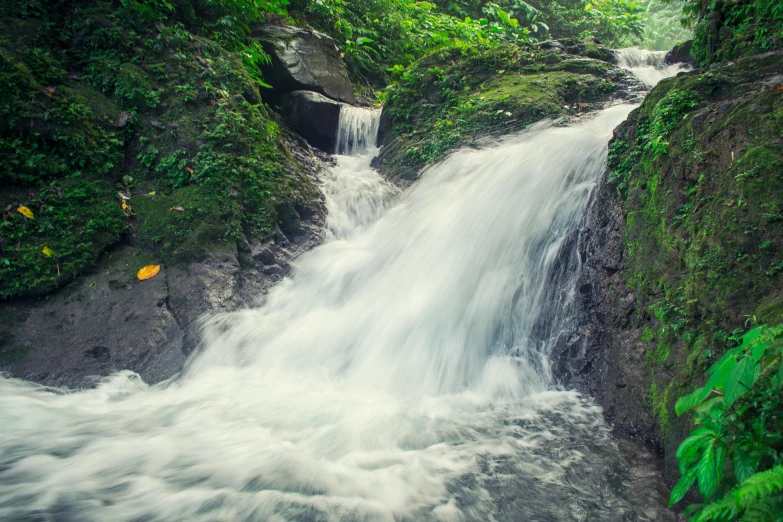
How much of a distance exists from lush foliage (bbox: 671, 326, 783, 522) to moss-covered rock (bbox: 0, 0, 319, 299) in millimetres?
5454

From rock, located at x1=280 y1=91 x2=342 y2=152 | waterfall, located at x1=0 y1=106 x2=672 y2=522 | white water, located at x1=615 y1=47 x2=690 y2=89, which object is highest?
white water, located at x1=615 y1=47 x2=690 y2=89

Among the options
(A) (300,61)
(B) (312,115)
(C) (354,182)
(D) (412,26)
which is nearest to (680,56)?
(D) (412,26)

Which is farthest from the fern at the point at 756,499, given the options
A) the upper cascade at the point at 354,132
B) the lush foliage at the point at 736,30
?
the upper cascade at the point at 354,132

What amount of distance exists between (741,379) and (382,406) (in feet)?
10.1

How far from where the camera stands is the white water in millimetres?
9750

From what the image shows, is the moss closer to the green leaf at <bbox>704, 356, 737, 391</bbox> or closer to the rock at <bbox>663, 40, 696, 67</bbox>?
the green leaf at <bbox>704, 356, 737, 391</bbox>

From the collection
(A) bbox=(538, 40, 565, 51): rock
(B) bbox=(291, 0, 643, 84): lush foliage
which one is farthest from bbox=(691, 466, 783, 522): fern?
(B) bbox=(291, 0, 643, 84): lush foliage

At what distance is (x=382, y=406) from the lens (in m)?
4.36

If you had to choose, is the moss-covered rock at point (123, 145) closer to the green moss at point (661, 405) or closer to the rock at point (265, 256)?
the rock at point (265, 256)

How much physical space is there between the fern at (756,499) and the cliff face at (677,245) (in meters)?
1.17

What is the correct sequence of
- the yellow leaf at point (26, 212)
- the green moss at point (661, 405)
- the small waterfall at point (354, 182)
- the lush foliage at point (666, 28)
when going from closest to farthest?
the green moss at point (661, 405) < the yellow leaf at point (26, 212) < the small waterfall at point (354, 182) < the lush foliage at point (666, 28)

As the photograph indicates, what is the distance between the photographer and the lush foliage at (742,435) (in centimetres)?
167

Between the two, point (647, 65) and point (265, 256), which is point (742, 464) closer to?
point (265, 256)

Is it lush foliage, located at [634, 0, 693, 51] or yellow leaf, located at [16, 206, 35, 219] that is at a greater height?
lush foliage, located at [634, 0, 693, 51]
